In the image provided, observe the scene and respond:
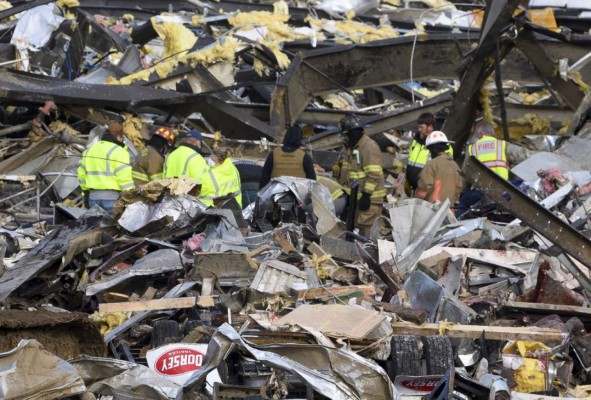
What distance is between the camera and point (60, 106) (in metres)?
14.2

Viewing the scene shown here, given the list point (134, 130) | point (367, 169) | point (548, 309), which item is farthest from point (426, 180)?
point (134, 130)

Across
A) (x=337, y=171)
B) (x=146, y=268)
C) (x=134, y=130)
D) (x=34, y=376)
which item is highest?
(x=34, y=376)

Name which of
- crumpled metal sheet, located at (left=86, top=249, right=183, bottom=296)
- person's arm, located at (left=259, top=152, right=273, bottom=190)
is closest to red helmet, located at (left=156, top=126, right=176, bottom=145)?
person's arm, located at (left=259, top=152, right=273, bottom=190)

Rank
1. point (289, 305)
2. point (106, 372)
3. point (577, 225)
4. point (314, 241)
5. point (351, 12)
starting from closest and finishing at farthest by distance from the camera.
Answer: point (106, 372) → point (289, 305) → point (314, 241) → point (577, 225) → point (351, 12)

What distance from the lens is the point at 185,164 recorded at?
11016 millimetres

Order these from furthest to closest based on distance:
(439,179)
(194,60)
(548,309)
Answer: (194,60)
(439,179)
(548,309)

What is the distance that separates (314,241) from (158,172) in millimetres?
2315

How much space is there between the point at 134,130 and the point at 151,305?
5.92 m

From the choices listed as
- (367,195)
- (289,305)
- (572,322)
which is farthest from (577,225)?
(289,305)

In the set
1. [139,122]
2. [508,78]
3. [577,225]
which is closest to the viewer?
[577,225]

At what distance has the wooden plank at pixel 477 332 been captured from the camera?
25.0ft

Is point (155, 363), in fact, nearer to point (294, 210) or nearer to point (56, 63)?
point (294, 210)

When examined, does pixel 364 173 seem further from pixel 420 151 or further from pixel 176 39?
pixel 176 39

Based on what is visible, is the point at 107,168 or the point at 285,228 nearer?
the point at 285,228
